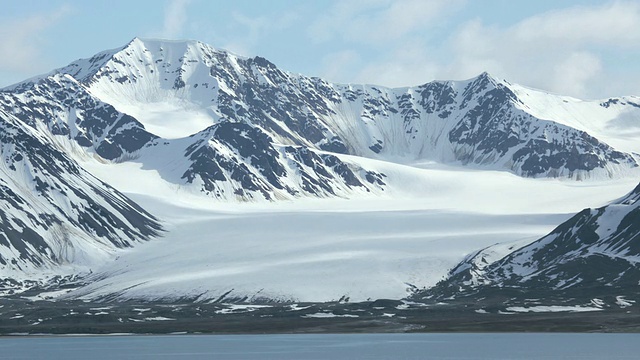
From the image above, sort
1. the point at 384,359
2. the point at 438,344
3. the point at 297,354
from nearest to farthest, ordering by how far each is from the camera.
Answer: the point at 384,359
the point at 297,354
the point at 438,344

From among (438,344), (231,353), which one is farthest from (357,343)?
(231,353)

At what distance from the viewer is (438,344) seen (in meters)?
190

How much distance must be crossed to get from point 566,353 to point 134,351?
6340cm

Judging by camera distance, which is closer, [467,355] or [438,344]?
[467,355]

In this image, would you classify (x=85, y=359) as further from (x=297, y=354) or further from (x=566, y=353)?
(x=566, y=353)

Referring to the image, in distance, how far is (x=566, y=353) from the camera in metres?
165

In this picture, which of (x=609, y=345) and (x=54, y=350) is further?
(x=54, y=350)

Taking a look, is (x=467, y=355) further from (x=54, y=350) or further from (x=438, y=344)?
(x=54, y=350)

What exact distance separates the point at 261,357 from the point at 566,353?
41311 mm

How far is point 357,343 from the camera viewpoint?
195750 mm

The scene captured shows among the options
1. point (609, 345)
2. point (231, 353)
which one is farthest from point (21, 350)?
point (609, 345)

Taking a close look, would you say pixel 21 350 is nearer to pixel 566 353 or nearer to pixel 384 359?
pixel 384 359

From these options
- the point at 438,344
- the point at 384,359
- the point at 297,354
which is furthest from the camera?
the point at 438,344

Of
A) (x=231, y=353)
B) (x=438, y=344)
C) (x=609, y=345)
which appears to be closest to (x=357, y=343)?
(x=438, y=344)
